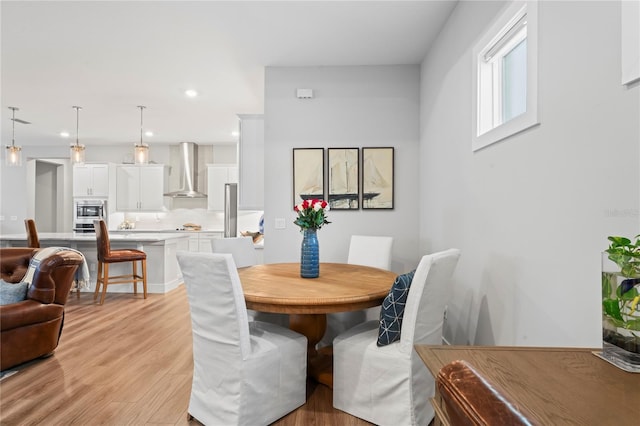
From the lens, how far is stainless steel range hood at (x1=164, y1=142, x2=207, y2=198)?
23.8ft

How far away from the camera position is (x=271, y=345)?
1892 mm

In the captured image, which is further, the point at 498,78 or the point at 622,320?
the point at 498,78

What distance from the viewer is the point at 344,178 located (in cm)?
380

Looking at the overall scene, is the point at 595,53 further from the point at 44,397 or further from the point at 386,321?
the point at 44,397

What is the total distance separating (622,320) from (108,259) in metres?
5.00

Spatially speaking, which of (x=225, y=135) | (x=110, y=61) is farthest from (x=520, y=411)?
(x=225, y=135)

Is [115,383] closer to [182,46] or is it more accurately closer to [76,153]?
[182,46]

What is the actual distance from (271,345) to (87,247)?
4.50m

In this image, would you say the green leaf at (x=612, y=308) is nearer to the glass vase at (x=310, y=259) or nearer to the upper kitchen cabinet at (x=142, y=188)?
the glass vase at (x=310, y=259)

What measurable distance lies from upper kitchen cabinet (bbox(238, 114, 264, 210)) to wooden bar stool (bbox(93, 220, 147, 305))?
1731 millimetres

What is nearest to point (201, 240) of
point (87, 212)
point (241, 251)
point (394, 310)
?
point (87, 212)

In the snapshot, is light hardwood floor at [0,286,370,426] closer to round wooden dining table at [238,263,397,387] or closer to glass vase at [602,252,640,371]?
round wooden dining table at [238,263,397,387]

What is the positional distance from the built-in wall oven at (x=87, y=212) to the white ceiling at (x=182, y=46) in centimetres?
244

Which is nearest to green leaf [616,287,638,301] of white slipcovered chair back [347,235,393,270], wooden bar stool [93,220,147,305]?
white slipcovered chair back [347,235,393,270]
